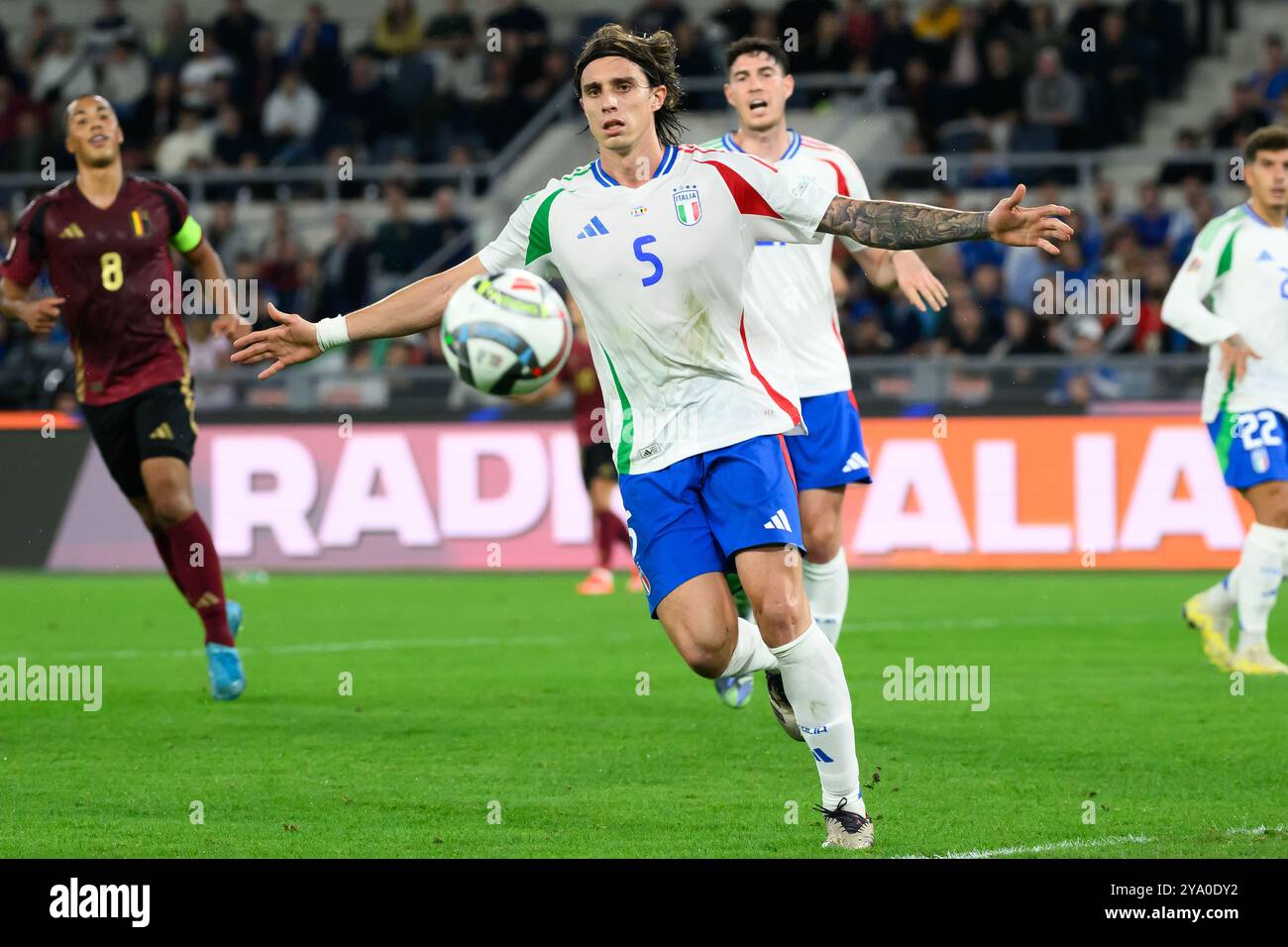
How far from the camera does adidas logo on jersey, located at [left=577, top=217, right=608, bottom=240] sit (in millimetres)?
6539

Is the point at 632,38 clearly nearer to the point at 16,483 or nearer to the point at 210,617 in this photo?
the point at 210,617

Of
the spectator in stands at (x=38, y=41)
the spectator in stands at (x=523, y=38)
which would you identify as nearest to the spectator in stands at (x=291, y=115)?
the spectator in stands at (x=523, y=38)

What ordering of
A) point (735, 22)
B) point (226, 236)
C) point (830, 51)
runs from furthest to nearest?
point (735, 22) → point (830, 51) → point (226, 236)

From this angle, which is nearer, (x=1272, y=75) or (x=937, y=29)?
(x=1272, y=75)

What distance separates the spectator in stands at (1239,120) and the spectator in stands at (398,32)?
9392 mm

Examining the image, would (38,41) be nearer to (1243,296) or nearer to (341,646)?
(341,646)

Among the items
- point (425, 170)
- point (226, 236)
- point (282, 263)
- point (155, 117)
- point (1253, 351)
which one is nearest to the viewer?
point (1253, 351)

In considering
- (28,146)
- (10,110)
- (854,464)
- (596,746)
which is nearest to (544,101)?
(28,146)

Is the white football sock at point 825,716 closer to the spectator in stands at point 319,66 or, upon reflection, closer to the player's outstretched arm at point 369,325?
the player's outstretched arm at point 369,325

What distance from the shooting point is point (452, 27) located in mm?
24266

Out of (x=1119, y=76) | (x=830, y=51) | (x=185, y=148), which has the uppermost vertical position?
(x=830, y=51)

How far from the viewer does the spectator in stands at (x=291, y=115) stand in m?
23.5

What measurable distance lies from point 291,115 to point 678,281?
1807 centimetres

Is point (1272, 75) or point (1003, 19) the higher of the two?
point (1003, 19)
